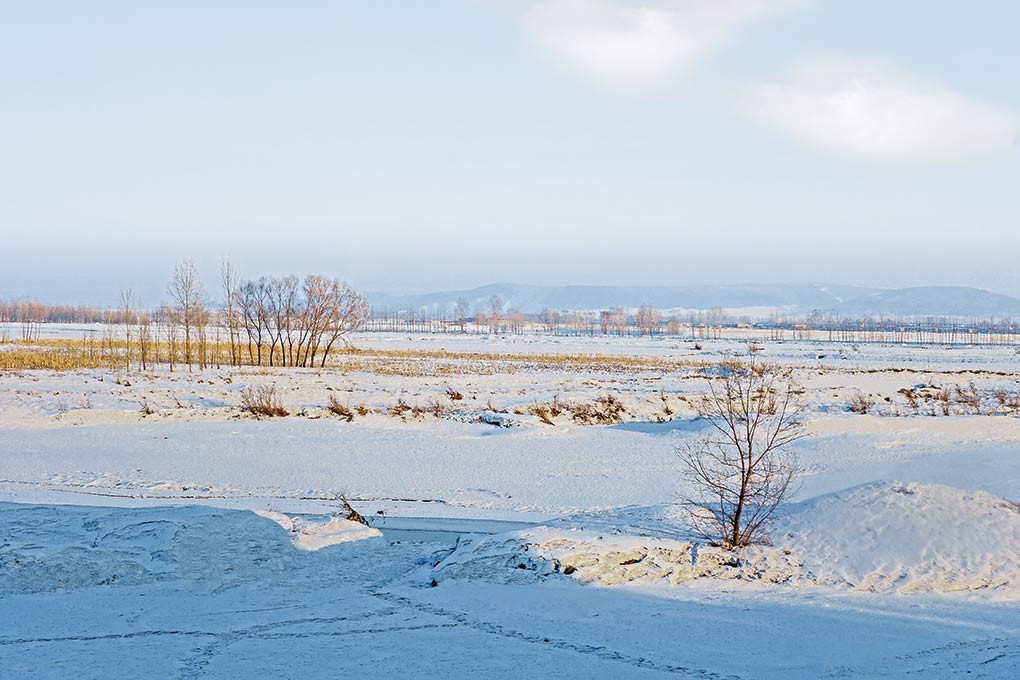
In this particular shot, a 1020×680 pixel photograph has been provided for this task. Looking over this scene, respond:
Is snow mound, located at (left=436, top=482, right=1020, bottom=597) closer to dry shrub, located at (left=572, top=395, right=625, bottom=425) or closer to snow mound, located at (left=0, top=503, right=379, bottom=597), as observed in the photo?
snow mound, located at (left=0, top=503, right=379, bottom=597)

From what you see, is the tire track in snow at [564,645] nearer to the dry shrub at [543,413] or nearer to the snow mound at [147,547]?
the snow mound at [147,547]

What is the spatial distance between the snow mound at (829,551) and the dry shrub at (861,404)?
18.8m

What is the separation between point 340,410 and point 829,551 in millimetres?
18632

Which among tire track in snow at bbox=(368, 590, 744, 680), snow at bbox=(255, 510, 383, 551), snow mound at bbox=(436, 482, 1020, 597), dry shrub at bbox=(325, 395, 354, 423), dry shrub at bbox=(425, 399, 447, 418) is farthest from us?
dry shrub at bbox=(425, 399, 447, 418)

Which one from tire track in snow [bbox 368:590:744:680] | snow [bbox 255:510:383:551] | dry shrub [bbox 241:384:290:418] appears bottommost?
tire track in snow [bbox 368:590:744:680]

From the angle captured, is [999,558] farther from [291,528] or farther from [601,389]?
[601,389]

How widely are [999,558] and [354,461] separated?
12770 millimetres

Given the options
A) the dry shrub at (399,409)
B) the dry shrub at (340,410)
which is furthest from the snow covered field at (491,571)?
the dry shrub at (399,409)

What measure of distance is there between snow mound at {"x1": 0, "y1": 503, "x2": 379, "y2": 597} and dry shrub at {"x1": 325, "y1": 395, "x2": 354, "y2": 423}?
13.1 meters

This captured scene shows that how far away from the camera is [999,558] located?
9.48 m

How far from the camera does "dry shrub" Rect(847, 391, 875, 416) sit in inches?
1141

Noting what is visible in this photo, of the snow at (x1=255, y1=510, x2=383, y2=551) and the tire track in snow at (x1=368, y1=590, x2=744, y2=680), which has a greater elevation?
the snow at (x1=255, y1=510, x2=383, y2=551)

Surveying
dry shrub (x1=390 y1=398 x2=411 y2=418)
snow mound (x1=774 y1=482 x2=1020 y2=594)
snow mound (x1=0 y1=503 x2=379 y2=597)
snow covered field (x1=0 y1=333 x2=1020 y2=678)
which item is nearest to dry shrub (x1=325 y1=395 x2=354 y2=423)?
dry shrub (x1=390 y1=398 x2=411 y2=418)

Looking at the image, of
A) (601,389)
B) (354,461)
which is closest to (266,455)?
(354,461)
